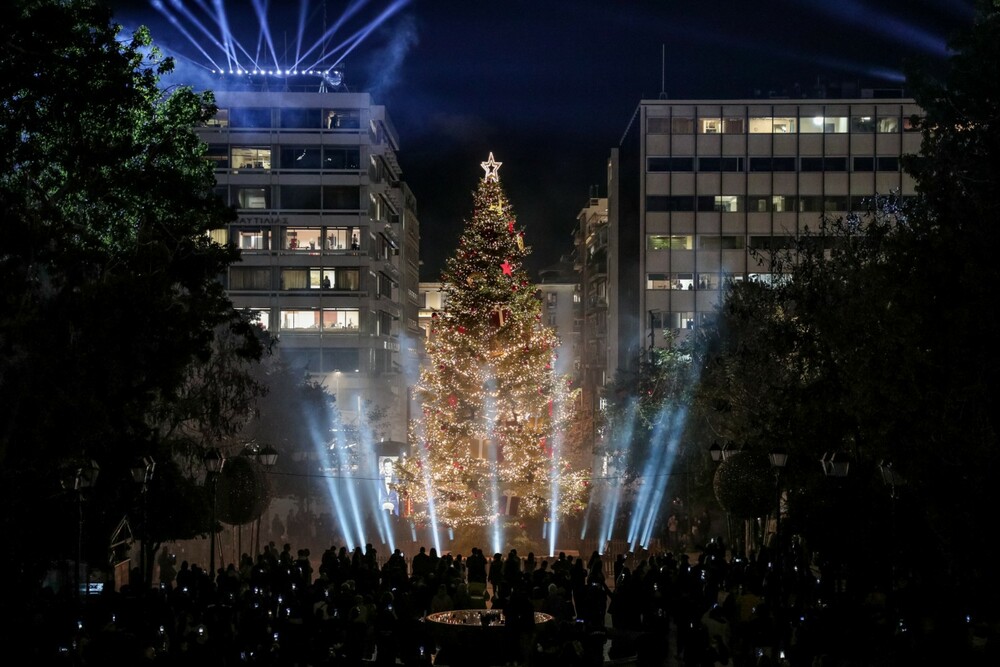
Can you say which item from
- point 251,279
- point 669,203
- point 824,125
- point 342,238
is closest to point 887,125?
point 824,125

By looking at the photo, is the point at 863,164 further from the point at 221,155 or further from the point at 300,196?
the point at 221,155

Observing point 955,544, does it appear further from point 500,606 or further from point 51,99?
point 51,99

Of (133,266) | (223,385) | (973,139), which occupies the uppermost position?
(973,139)

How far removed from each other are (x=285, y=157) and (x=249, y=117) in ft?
9.49

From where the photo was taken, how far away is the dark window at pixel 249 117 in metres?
73.2

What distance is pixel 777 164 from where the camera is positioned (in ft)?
253

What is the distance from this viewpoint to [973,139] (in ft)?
80.5

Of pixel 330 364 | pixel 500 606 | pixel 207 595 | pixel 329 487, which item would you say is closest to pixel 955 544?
pixel 500 606

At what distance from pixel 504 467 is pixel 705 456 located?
8.03 metres

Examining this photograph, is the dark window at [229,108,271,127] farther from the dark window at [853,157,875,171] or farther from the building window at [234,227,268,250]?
the dark window at [853,157,875,171]

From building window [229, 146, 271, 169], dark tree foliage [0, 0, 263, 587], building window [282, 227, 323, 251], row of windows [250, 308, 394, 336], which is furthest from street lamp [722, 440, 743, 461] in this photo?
building window [229, 146, 271, 169]

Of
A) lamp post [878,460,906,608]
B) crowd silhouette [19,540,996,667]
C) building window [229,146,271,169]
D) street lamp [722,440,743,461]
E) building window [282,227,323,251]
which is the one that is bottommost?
crowd silhouette [19,540,996,667]

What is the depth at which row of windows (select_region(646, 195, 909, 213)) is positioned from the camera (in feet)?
252

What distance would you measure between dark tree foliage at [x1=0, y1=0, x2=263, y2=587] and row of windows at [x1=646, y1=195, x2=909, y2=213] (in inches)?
2003
